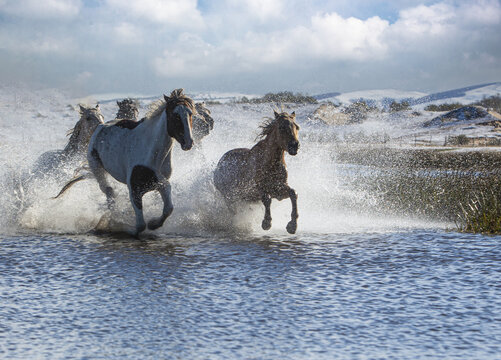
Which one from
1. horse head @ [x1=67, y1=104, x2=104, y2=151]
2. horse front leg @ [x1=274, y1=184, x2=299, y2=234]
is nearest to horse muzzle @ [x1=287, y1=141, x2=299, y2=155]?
horse front leg @ [x1=274, y1=184, x2=299, y2=234]

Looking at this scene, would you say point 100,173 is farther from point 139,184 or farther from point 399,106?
point 399,106

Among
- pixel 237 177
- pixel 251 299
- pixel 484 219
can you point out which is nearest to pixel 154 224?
pixel 237 177

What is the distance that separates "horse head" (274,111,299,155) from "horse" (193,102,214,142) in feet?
3.54

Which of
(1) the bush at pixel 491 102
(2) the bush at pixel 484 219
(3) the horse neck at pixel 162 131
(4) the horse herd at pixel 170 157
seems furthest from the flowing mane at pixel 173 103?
(1) the bush at pixel 491 102

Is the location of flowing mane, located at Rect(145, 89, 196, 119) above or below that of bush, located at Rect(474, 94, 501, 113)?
below

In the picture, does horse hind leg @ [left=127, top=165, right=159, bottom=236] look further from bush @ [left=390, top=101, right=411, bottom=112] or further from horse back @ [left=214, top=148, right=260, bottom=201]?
bush @ [left=390, top=101, right=411, bottom=112]

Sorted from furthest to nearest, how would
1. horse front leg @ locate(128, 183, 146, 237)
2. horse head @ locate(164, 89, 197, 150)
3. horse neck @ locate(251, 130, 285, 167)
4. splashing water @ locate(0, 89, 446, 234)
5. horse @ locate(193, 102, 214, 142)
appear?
splashing water @ locate(0, 89, 446, 234) < horse @ locate(193, 102, 214, 142) < horse neck @ locate(251, 130, 285, 167) < horse front leg @ locate(128, 183, 146, 237) < horse head @ locate(164, 89, 197, 150)

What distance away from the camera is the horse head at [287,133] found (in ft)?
31.7

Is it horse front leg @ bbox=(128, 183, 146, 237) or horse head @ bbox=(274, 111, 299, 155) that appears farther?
horse front leg @ bbox=(128, 183, 146, 237)

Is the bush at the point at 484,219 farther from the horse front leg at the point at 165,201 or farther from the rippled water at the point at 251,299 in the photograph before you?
the horse front leg at the point at 165,201

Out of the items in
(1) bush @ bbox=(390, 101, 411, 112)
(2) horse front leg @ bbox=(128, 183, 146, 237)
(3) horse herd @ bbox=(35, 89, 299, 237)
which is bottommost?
(2) horse front leg @ bbox=(128, 183, 146, 237)

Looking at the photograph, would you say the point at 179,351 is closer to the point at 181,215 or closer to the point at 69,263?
the point at 69,263

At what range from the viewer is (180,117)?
9.38m

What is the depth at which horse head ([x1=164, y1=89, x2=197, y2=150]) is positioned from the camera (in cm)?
922
